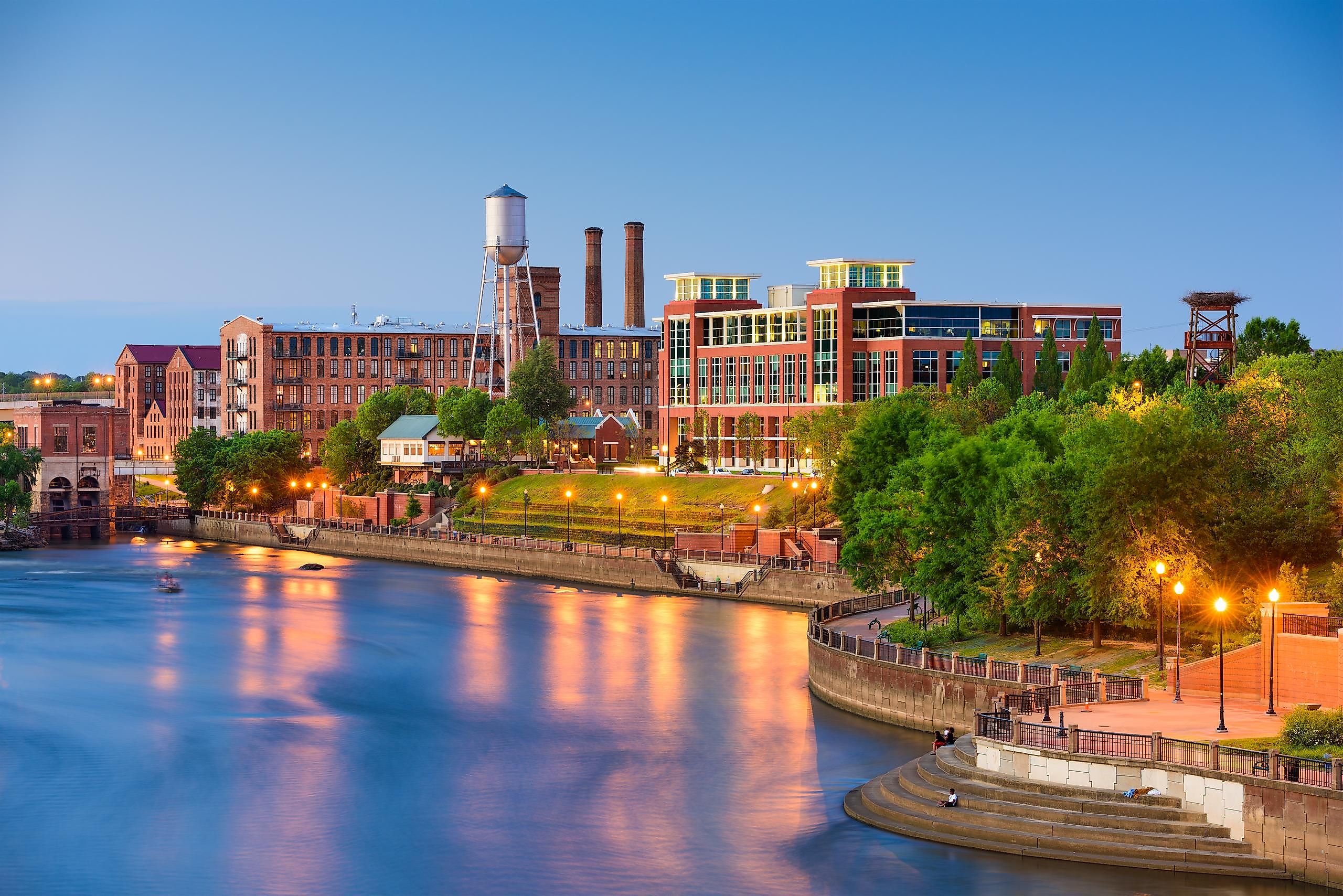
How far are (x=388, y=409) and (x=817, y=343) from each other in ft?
151

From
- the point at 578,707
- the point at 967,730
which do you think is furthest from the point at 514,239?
the point at 967,730

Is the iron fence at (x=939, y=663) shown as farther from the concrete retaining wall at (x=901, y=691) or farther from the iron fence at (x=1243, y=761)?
the iron fence at (x=1243, y=761)

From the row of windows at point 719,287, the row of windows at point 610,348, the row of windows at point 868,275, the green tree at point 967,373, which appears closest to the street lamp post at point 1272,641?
A: the green tree at point 967,373

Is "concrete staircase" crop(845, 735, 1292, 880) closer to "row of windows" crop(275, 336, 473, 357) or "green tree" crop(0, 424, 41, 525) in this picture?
"green tree" crop(0, 424, 41, 525)

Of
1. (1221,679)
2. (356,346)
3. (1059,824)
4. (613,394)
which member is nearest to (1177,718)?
(1221,679)

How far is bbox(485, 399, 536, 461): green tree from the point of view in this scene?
14150 cm

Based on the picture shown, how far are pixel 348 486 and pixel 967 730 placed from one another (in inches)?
4250

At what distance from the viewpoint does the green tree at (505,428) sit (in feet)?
464

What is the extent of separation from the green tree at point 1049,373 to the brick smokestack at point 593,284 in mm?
81904

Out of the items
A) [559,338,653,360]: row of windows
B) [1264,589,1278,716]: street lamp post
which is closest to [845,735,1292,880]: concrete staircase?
[1264,589,1278,716]: street lamp post

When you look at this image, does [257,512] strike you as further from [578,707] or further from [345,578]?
[578,707]

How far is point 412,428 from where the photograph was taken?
147 m

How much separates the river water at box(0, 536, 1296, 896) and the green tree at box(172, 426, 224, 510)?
6086cm

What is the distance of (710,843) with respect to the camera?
3953 centimetres
